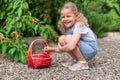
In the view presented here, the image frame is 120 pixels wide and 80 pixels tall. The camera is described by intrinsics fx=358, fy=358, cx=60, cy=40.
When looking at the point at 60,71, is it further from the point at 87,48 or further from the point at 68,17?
the point at 68,17

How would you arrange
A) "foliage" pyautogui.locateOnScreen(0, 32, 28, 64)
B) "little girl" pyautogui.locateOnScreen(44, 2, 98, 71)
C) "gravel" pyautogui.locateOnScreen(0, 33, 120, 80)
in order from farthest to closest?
"foliage" pyautogui.locateOnScreen(0, 32, 28, 64), "little girl" pyautogui.locateOnScreen(44, 2, 98, 71), "gravel" pyautogui.locateOnScreen(0, 33, 120, 80)

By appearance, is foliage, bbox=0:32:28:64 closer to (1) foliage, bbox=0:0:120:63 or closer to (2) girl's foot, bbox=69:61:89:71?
(1) foliage, bbox=0:0:120:63

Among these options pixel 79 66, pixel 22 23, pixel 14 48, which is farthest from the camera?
pixel 22 23

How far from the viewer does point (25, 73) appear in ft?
13.1

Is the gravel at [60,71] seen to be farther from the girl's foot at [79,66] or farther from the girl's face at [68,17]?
the girl's face at [68,17]

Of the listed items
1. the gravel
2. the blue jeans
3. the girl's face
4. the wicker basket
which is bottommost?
the gravel

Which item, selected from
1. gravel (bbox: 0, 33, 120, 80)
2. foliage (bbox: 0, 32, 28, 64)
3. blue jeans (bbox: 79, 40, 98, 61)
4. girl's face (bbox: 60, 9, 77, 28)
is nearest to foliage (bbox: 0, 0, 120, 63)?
foliage (bbox: 0, 32, 28, 64)

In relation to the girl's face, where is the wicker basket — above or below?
below

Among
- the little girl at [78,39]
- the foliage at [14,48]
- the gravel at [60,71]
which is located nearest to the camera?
the gravel at [60,71]

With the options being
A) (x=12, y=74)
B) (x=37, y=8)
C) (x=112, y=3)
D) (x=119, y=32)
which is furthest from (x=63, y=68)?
(x=112, y=3)

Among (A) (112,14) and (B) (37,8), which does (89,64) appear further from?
(A) (112,14)

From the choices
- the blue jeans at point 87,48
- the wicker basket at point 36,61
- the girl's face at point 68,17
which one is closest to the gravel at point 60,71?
Answer: the wicker basket at point 36,61

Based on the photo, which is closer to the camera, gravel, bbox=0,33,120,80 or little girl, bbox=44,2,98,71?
gravel, bbox=0,33,120,80

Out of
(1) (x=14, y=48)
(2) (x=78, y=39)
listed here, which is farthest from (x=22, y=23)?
(2) (x=78, y=39)
